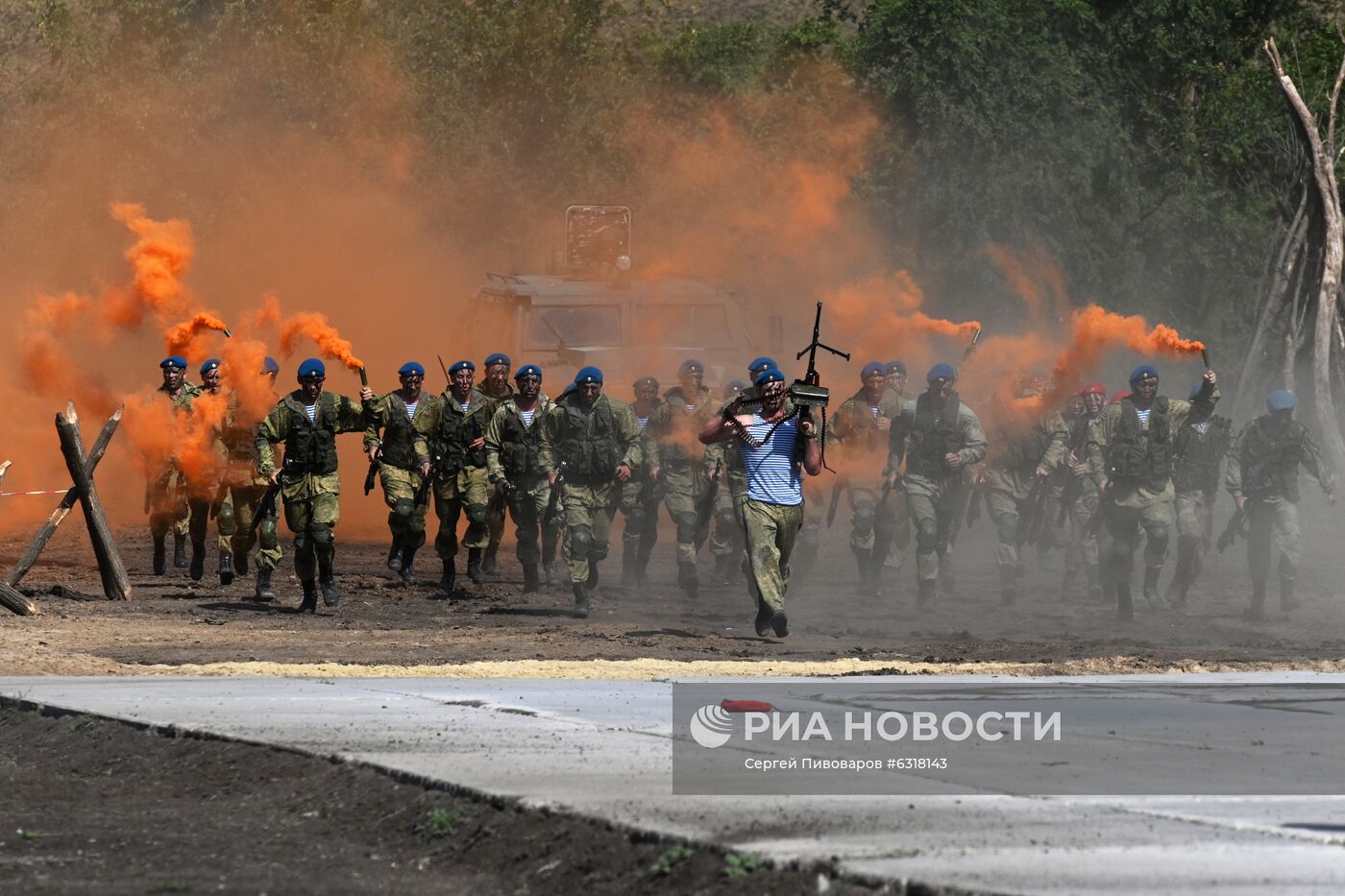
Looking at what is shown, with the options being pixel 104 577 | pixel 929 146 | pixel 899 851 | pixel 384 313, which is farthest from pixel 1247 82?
pixel 899 851

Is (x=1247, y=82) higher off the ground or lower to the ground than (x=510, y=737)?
higher

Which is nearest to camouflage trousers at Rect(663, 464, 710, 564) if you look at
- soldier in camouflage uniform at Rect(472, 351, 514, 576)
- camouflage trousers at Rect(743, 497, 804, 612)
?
soldier in camouflage uniform at Rect(472, 351, 514, 576)

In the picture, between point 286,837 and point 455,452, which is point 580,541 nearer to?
point 455,452

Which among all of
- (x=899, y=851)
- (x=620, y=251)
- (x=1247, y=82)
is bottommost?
(x=899, y=851)

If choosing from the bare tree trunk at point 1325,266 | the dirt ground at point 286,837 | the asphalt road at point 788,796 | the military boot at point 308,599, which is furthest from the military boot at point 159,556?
the bare tree trunk at point 1325,266

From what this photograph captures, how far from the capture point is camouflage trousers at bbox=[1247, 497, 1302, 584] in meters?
16.6

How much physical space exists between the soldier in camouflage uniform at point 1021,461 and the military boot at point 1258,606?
2.40 metres

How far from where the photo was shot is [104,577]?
15.9 meters

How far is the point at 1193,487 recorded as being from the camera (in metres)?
17.5

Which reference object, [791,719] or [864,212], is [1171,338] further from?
[864,212]

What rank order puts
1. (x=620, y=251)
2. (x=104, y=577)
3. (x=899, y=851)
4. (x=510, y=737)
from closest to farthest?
(x=899, y=851) < (x=510, y=737) < (x=104, y=577) < (x=620, y=251)

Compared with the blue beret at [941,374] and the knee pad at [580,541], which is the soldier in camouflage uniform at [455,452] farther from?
the blue beret at [941,374]

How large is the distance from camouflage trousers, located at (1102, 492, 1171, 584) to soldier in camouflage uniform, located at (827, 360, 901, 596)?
5.75ft

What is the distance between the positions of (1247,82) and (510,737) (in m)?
27.4
